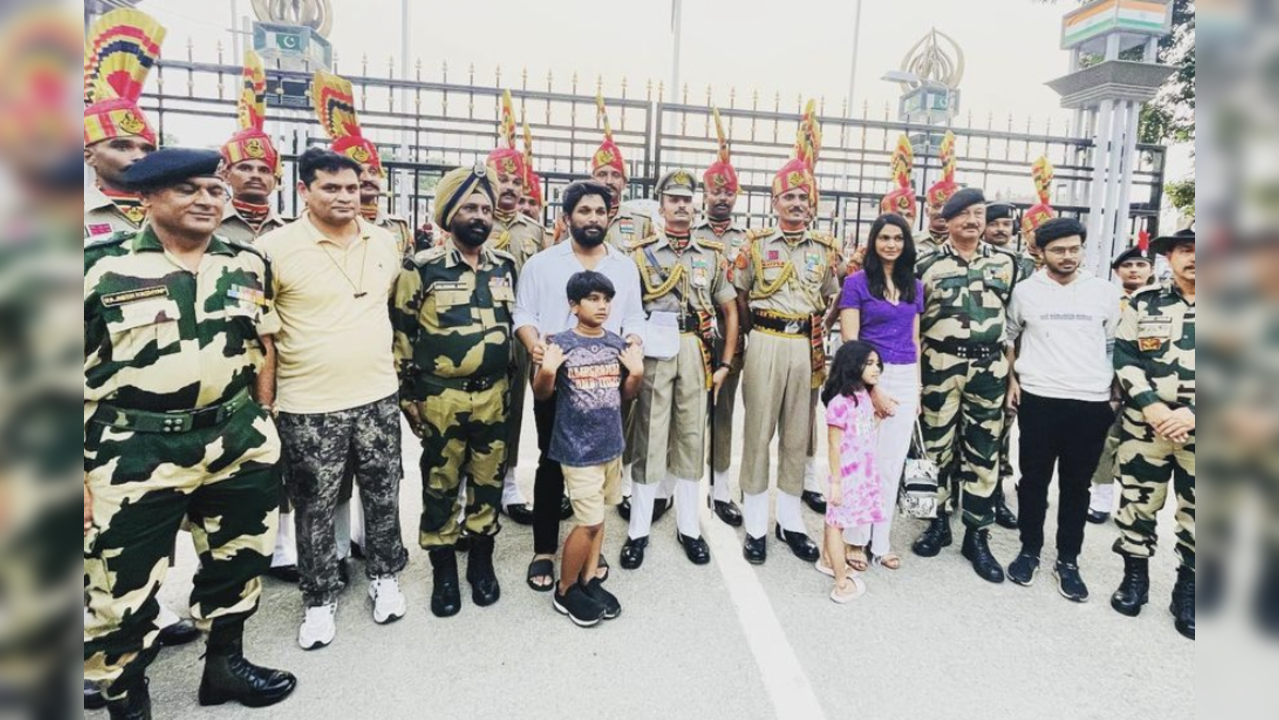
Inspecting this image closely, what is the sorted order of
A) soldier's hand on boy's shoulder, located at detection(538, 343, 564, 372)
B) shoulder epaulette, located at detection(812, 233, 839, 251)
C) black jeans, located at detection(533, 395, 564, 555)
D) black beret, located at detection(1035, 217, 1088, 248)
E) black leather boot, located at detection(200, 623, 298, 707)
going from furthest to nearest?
shoulder epaulette, located at detection(812, 233, 839, 251) → black beret, located at detection(1035, 217, 1088, 248) → black jeans, located at detection(533, 395, 564, 555) → soldier's hand on boy's shoulder, located at detection(538, 343, 564, 372) → black leather boot, located at detection(200, 623, 298, 707)

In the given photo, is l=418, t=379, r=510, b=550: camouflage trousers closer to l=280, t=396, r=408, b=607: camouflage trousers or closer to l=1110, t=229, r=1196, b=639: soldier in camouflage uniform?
l=280, t=396, r=408, b=607: camouflage trousers

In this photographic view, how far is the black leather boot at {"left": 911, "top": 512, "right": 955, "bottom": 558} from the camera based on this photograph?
3982mm

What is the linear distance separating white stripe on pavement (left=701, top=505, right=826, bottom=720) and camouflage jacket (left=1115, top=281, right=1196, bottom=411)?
81.5 inches

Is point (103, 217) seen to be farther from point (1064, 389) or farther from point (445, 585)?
point (1064, 389)

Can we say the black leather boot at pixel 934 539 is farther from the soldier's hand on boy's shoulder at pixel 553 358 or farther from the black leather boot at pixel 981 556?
the soldier's hand on boy's shoulder at pixel 553 358

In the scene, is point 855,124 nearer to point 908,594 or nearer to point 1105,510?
point 1105,510

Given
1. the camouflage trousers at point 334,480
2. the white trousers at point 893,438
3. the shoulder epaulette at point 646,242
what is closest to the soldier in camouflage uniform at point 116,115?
the camouflage trousers at point 334,480

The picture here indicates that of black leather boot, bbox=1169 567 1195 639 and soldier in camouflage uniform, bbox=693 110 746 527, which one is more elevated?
soldier in camouflage uniform, bbox=693 110 746 527

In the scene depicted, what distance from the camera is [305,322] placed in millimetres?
2859

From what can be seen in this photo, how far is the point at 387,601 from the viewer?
10.4 ft

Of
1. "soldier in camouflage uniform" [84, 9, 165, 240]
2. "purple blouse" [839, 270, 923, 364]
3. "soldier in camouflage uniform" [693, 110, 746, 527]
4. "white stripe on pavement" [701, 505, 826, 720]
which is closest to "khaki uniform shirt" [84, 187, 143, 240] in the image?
"soldier in camouflage uniform" [84, 9, 165, 240]

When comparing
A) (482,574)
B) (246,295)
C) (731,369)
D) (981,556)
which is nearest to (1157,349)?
(981,556)

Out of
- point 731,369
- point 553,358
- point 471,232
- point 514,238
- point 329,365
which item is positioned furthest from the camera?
point 514,238

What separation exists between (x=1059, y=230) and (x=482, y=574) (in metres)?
3.43
